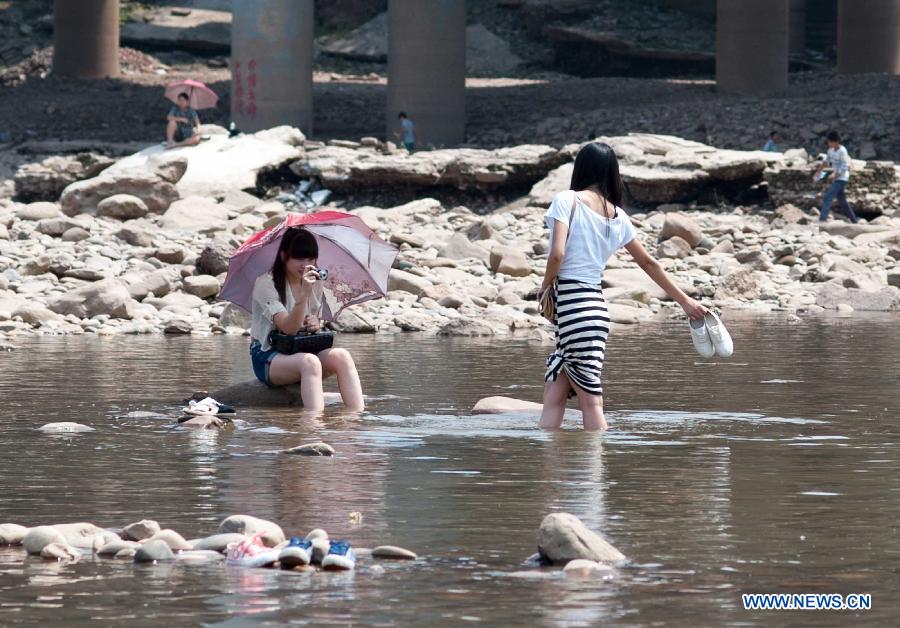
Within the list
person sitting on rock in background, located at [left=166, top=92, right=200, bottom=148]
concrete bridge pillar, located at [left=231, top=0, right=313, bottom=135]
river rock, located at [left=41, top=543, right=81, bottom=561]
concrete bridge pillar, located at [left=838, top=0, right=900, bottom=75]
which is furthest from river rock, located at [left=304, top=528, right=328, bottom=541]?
concrete bridge pillar, located at [left=838, top=0, right=900, bottom=75]

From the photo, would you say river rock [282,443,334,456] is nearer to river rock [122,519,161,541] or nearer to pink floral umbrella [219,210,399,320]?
river rock [122,519,161,541]

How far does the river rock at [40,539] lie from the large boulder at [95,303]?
11317mm

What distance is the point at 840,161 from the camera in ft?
84.7

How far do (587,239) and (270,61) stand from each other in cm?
2808

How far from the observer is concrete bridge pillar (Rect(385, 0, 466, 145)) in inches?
1468

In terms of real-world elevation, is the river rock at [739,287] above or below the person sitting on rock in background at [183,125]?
below

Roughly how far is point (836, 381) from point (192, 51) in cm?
4203

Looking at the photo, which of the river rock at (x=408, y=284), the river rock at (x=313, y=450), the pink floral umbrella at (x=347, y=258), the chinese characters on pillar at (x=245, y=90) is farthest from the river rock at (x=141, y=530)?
the chinese characters on pillar at (x=245, y=90)

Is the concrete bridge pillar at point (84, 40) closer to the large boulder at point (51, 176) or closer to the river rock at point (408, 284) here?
the large boulder at point (51, 176)

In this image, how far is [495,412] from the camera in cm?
1025

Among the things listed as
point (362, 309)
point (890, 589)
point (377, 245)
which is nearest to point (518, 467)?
point (890, 589)

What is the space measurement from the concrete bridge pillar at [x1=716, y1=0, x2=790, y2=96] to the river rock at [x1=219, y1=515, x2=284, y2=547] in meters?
35.0

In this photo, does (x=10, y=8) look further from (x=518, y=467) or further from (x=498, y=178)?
(x=518, y=467)

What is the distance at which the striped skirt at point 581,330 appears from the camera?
9.05 m
